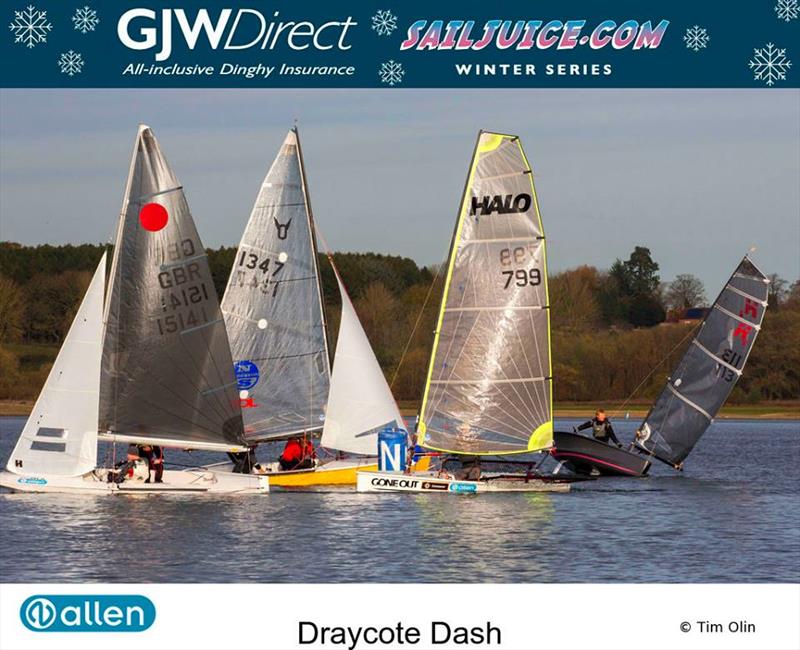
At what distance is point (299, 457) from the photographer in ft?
126

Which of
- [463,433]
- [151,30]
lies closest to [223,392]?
[463,433]

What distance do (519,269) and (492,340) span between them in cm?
194

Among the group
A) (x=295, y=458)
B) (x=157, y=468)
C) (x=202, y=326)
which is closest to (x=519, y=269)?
(x=295, y=458)

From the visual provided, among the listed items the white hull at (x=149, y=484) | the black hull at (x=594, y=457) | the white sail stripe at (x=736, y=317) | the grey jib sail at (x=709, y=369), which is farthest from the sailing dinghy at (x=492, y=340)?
the white sail stripe at (x=736, y=317)

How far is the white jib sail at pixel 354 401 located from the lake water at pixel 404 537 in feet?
7.58

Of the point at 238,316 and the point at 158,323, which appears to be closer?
the point at 158,323

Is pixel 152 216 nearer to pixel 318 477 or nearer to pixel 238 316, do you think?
pixel 238 316

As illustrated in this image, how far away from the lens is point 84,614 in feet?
52.8

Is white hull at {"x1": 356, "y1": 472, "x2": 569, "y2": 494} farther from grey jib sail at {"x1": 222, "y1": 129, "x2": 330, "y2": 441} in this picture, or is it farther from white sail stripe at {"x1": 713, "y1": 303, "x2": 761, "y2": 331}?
white sail stripe at {"x1": 713, "y1": 303, "x2": 761, "y2": 331}

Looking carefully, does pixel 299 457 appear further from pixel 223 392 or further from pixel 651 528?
pixel 651 528

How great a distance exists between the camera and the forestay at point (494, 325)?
118ft

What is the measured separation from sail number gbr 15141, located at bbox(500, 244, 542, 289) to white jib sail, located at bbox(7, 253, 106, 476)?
10.0 m

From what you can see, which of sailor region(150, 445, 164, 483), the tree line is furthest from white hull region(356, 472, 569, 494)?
the tree line

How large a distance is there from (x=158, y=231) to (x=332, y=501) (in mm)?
7841
